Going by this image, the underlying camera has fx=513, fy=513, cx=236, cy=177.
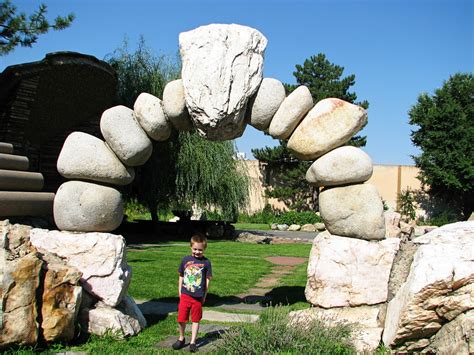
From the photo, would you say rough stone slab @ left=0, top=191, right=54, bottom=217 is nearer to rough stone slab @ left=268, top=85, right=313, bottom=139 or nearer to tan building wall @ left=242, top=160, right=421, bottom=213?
rough stone slab @ left=268, top=85, right=313, bottom=139

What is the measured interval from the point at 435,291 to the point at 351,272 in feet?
4.85

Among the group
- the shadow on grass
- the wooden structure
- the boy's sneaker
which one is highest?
the wooden structure

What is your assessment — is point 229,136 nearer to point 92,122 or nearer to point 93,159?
point 93,159

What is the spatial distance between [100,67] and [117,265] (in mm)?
10073

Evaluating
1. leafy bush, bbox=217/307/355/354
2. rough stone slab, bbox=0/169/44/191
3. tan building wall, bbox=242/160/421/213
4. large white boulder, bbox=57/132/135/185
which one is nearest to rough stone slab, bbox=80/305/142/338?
leafy bush, bbox=217/307/355/354

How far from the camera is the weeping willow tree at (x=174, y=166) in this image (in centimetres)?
1928

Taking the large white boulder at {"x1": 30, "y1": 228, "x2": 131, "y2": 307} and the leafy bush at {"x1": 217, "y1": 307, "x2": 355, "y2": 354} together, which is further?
the large white boulder at {"x1": 30, "y1": 228, "x2": 131, "y2": 307}

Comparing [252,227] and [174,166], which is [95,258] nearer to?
[174,166]

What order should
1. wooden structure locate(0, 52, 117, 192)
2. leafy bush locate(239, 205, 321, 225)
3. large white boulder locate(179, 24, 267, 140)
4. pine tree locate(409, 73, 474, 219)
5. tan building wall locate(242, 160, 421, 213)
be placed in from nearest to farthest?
1. large white boulder locate(179, 24, 267, 140)
2. wooden structure locate(0, 52, 117, 192)
3. leafy bush locate(239, 205, 321, 225)
4. pine tree locate(409, 73, 474, 219)
5. tan building wall locate(242, 160, 421, 213)

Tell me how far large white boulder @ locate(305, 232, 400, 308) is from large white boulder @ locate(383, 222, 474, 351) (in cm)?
89

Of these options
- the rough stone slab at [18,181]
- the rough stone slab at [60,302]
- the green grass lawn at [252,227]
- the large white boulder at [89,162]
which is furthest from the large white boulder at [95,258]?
Answer: the green grass lawn at [252,227]

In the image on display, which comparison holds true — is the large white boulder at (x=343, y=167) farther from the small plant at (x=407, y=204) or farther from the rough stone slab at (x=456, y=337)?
the small plant at (x=407, y=204)

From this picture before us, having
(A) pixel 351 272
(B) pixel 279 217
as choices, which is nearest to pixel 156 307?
(A) pixel 351 272

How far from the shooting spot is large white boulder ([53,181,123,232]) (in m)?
5.95
